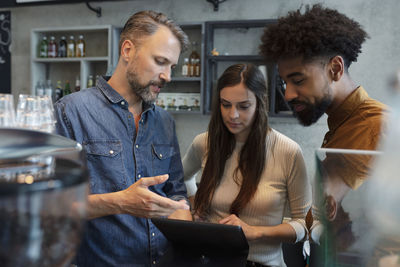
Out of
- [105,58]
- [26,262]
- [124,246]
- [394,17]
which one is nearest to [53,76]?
[105,58]

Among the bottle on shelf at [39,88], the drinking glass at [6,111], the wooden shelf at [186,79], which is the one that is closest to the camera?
the drinking glass at [6,111]

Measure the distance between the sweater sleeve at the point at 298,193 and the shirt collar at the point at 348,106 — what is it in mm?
450

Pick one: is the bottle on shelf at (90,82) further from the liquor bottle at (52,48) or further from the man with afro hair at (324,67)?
the man with afro hair at (324,67)

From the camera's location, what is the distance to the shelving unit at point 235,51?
126 inches

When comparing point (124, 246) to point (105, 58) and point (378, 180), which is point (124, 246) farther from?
point (105, 58)

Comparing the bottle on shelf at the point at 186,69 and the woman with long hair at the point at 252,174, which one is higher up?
the bottle on shelf at the point at 186,69

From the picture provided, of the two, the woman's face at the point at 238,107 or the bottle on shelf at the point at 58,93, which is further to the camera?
the bottle on shelf at the point at 58,93

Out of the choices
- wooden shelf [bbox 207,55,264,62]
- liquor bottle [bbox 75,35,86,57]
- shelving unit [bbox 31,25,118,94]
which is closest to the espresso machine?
wooden shelf [bbox 207,55,264,62]

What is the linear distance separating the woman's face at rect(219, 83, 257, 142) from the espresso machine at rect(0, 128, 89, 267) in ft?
3.84

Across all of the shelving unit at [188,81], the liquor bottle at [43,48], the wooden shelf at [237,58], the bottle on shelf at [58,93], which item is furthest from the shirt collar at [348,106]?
the liquor bottle at [43,48]

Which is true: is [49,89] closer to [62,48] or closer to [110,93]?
[62,48]

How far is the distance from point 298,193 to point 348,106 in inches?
21.9

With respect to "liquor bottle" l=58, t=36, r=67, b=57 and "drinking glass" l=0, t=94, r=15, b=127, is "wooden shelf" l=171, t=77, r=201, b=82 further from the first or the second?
"drinking glass" l=0, t=94, r=15, b=127

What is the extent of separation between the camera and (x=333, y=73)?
1.12 meters
